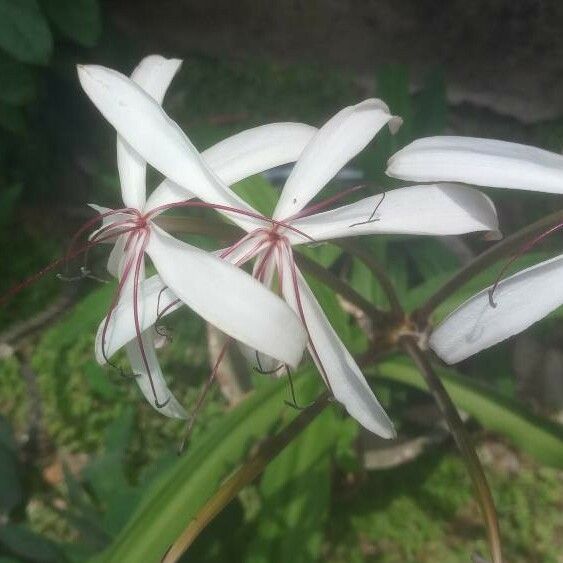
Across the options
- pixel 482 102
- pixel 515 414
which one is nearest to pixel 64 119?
pixel 482 102

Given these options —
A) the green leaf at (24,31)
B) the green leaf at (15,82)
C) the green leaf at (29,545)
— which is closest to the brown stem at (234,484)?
the green leaf at (29,545)

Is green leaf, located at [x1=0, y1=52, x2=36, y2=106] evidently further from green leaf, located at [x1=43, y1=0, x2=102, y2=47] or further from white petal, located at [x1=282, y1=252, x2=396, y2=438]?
white petal, located at [x1=282, y1=252, x2=396, y2=438]

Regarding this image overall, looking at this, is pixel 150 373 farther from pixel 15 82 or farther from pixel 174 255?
pixel 15 82

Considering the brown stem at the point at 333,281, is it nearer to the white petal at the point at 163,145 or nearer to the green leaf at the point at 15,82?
the white petal at the point at 163,145

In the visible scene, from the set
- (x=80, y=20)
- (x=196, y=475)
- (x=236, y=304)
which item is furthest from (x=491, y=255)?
(x=80, y=20)

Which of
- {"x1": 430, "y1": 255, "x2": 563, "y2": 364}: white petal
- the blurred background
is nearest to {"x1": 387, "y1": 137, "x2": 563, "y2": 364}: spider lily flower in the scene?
{"x1": 430, "y1": 255, "x2": 563, "y2": 364}: white petal

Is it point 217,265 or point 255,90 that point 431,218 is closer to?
point 217,265
